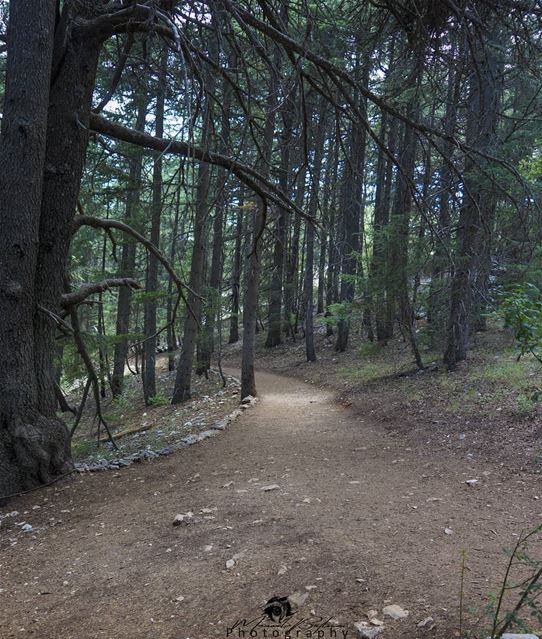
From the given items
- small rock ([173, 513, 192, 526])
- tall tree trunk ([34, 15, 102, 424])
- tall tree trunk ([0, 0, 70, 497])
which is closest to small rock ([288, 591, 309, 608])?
small rock ([173, 513, 192, 526])

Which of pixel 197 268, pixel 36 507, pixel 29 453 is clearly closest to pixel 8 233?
pixel 29 453

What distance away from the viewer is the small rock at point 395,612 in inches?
95.2

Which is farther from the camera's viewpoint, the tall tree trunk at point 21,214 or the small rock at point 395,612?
the tall tree trunk at point 21,214

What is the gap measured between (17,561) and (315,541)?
2.39 m

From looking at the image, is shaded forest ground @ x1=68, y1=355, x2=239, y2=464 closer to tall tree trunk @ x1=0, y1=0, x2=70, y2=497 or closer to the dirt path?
tall tree trunk @ x1=0, y1=0, x2=70, y2=497

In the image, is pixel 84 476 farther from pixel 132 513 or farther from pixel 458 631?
pixel 458 631

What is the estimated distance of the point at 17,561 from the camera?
3.71 metres

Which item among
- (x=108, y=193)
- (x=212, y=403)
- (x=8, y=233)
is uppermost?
(x=108, y=193)

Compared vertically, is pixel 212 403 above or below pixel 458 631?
below

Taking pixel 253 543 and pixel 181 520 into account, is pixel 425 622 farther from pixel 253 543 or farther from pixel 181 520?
pixel 181 520

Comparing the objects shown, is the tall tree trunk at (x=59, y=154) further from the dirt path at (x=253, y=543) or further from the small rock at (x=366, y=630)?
the small rock at (x=366, y=630)

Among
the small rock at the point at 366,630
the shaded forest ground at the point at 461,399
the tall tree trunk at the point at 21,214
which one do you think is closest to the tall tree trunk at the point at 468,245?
the shaded forest ground at the point at 461,399
